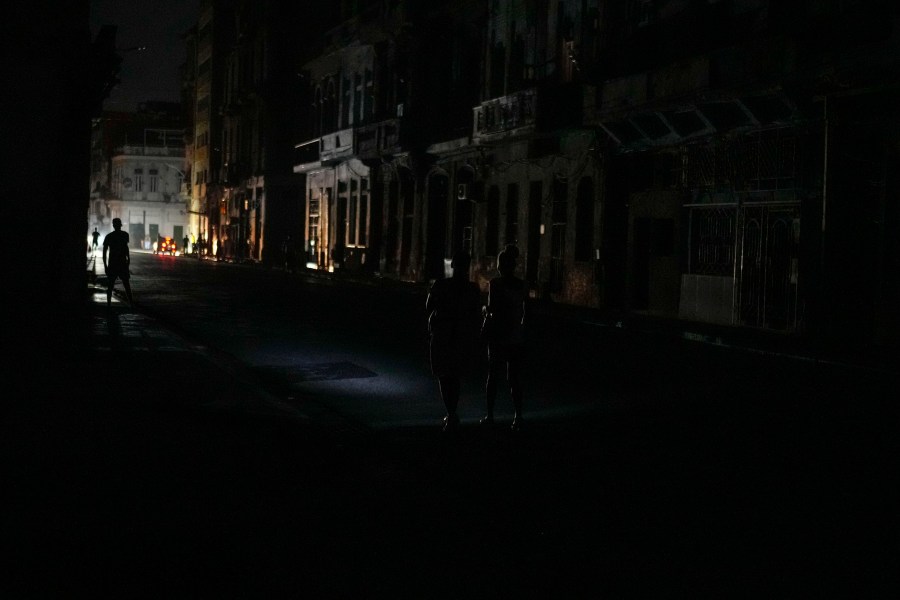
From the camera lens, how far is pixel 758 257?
84.2 ft

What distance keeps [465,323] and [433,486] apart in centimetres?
247

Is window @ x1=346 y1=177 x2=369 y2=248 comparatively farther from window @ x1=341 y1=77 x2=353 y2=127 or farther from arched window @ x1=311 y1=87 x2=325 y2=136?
arched window @ x1=311 y1=87 x2=325 y2=136

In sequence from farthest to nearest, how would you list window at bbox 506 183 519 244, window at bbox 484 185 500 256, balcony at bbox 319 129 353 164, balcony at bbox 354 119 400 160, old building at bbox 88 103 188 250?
old building at bbox 88 103 188 250 < balcony at bbox 319 129 353 164 < balcony at bbox 354 119 400 160 < window at bbox 484 185 500 256 < window at bbox 506 183 519 244

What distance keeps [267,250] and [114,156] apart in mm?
54063

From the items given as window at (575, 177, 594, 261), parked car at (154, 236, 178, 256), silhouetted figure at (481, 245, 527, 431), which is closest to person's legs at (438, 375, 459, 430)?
silhouetted figure at (481, 245, 527, 431)

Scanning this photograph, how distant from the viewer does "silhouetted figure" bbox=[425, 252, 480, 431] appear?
1017 centimetres

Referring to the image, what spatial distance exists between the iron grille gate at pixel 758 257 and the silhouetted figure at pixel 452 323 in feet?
49.9

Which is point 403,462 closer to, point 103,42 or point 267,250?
point 103,42

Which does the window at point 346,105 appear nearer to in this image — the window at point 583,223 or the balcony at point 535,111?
the balcony at point 535,111

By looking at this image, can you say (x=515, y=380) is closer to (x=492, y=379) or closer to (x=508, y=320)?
(x=492, y=379)

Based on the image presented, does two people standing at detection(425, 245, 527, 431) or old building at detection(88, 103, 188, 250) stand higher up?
old building at detection(88, 103, 188, 250)

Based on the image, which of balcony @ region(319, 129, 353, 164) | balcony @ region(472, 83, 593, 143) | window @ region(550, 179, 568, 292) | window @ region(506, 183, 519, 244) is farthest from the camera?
balcony @ region(319, 129, 353, 164)

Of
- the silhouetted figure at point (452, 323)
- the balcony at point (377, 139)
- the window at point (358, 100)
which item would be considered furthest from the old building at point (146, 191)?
the silhouetted figure at point (452, 323)

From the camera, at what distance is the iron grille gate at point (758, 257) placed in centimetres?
2466
